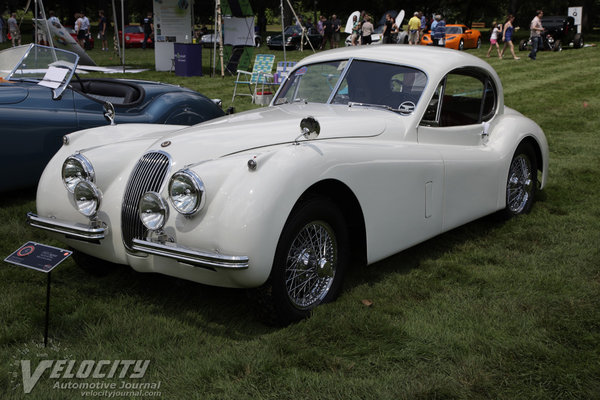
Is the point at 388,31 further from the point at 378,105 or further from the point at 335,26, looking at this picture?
the point at 378,105

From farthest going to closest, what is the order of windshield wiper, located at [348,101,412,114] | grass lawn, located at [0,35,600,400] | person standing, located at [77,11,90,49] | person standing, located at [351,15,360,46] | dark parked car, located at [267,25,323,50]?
1. dark parked car, located at [267,25,323,50]
2. person standing, located at [77,11,90,49]
3. person standing, located at [351,15,360,46]
4. windshield wiper, located at [348,101,412,114]
5. grass lawn, located at [0,35,600,400]

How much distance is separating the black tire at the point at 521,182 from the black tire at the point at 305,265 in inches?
95.6

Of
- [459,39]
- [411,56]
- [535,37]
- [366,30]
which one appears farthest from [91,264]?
[459,39]

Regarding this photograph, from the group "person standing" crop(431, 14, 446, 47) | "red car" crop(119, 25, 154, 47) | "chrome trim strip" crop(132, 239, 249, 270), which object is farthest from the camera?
"red car" crop(119, 25, 154, 47)

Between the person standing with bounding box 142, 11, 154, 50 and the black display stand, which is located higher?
the person standing with bounding box 142, 11, 154, 50

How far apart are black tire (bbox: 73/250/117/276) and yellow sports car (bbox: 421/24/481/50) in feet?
81.2

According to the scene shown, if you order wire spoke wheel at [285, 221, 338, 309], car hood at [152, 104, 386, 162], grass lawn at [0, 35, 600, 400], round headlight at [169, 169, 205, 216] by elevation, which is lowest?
grass lawn at [0, 35, 600, 400]

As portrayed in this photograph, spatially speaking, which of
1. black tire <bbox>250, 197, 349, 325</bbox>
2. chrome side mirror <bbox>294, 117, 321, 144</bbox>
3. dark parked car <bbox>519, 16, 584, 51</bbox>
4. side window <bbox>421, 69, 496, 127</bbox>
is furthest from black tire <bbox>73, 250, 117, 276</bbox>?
dark parked car <bbox>519, 16, 584, 51</bbox>

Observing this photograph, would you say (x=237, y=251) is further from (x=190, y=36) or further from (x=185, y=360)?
(x=190, y=36)

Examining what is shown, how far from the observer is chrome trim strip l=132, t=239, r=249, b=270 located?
318cm

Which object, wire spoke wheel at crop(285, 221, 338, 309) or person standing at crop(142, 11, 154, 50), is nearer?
wire spoke wheel at crop(285, 221, 338, 309)

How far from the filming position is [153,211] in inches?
135

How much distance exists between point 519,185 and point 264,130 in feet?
9.95

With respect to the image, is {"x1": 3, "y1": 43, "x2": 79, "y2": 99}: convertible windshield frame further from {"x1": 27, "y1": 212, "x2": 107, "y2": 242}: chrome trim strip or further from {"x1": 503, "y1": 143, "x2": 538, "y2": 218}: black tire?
{"x1": 503, "y1": 143, "x2": 538, "y2": 218}: black tire
